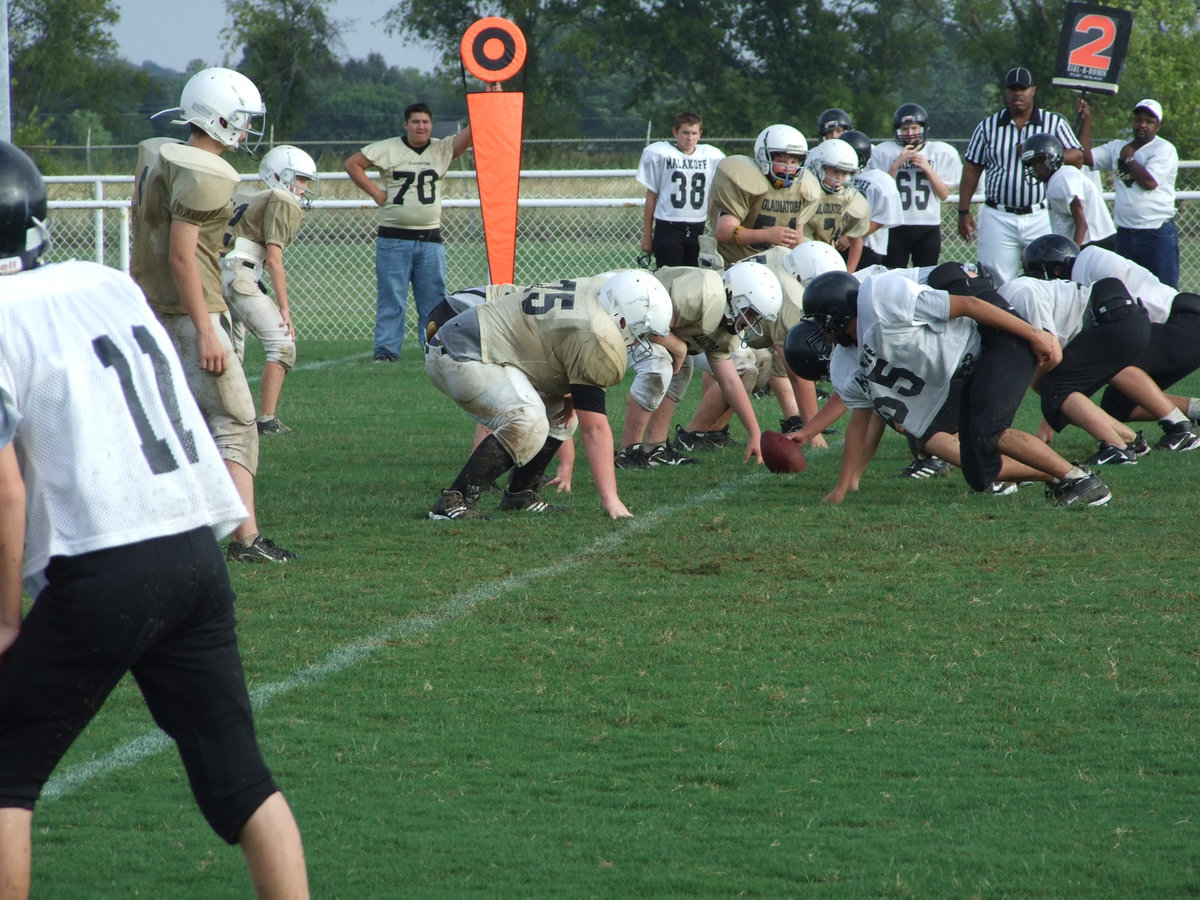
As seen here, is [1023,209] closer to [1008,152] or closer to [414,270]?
[1008,152]

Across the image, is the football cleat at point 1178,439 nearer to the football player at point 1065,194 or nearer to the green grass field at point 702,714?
the green grass field at point 702,714

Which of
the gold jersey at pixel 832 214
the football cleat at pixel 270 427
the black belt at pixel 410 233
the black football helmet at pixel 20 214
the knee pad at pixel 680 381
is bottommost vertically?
Result: the football cleat at pixel 270 427

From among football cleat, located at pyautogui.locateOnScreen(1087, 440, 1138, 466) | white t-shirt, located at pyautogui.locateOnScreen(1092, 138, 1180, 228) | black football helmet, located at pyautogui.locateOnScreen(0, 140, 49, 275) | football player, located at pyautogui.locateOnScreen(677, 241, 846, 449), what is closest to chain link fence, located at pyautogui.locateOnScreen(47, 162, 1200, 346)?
white t-shirt, located at pyautogui.locateOnScreen(1092, 138, 1180, 228)

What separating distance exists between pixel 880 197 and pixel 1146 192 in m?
2.15

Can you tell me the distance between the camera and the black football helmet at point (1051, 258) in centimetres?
760

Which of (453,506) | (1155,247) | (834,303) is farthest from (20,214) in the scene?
(1155,247)

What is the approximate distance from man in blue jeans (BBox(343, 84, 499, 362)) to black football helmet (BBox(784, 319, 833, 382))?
5.57 meters

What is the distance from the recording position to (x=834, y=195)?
9953 mm

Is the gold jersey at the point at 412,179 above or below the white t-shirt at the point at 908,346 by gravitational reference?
above

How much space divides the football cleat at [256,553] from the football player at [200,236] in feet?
1.09

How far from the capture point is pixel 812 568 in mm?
5801

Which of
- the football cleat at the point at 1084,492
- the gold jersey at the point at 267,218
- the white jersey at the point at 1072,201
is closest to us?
the football cleat at the point at 1084,492

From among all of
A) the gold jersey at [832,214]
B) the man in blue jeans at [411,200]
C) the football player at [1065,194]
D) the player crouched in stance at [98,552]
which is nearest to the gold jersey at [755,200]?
the gold jersey at [832,214]

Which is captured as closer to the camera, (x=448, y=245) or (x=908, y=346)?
(x=908, y=346)
